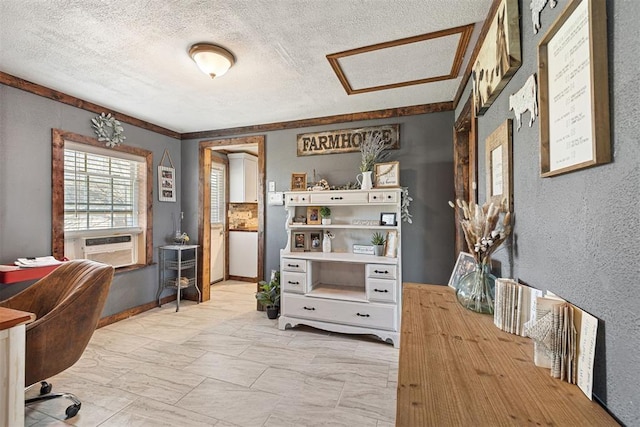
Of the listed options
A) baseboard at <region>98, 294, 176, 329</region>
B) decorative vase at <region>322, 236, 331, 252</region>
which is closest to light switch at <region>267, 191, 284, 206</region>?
decorative vase at <region>322, 236, 331, 252</region>

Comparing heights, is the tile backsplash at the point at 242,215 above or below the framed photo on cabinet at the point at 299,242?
above

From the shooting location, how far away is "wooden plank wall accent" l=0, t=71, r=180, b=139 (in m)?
2.45

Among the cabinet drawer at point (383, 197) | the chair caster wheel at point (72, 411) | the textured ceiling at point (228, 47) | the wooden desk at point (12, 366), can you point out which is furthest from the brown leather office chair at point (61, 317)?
the cabinet drawer at point (383, 197)

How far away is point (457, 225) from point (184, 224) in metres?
3.70

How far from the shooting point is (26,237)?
2580 millimetres

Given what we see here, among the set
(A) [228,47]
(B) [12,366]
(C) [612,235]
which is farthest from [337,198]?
(B) [12,366]

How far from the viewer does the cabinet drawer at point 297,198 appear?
3205mm

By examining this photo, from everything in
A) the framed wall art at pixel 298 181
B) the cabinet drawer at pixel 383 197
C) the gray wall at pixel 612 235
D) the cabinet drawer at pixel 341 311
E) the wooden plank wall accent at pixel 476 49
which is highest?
the wooden plank wall accent at pixel 476 49

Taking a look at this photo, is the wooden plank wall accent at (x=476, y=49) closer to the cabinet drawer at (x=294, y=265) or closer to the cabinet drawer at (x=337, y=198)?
the cabinet drawer at (x=337, y=198)

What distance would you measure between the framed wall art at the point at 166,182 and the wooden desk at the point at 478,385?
3.83 meters

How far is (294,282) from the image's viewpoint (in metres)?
3.09

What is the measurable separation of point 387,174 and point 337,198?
60cm

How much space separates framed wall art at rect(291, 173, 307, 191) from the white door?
2313mm

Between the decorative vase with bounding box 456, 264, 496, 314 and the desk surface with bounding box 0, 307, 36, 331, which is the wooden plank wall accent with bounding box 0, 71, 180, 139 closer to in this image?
the desk surface with bounding box 0, 307, 36, 331
